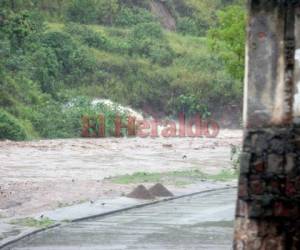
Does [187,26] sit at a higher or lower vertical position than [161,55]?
higher

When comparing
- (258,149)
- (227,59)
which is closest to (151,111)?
(227,59)

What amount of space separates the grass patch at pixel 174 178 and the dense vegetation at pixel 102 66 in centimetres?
1382

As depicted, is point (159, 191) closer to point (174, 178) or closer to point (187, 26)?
point (174, 178)

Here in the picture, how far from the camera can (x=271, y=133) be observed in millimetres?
11633

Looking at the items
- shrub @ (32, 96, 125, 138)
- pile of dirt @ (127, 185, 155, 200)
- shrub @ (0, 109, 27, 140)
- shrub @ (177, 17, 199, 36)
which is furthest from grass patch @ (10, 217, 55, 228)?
shrub @ (177, 17, 199, 36)

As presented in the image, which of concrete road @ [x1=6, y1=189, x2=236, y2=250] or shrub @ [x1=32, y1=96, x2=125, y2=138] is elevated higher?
shrub @ [x1=32, y1=96, x2=125, y2=138]

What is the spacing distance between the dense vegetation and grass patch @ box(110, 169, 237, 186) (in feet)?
45.3

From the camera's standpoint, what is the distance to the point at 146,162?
3753 centimetres

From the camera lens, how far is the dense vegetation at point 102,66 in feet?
167

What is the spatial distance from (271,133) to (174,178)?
57.2 feet

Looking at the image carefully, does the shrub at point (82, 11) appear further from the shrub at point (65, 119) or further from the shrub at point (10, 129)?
the shrub at point (10, 129)

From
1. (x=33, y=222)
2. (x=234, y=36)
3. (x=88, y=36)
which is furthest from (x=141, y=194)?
(x=88, y=36)

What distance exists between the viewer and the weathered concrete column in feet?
37.6

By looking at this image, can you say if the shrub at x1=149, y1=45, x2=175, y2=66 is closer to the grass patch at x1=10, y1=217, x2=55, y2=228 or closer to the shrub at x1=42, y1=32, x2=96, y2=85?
the shrub at x1=42, y1=32, x2=96, y2=85
